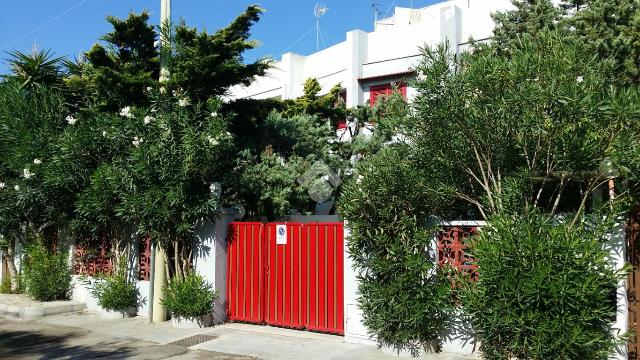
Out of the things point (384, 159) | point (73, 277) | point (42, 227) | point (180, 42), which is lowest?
point (73, 277)

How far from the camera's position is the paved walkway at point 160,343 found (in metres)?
8.24

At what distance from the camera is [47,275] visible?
→ 12.9 m

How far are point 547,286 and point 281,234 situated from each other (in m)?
4.93

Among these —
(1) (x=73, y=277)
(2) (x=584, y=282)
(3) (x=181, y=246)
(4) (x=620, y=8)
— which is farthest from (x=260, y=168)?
(4) (x=620, y=8)

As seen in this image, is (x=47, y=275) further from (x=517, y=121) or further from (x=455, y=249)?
(x=517, y=121)

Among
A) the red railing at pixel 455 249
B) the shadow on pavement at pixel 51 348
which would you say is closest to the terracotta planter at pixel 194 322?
the shadow on pavement at pixel 51 348

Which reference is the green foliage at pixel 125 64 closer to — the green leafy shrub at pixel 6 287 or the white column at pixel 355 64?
the green leafy shrub at pixel 6 287

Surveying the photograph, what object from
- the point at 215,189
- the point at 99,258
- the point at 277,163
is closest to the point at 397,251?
the point at 215,189

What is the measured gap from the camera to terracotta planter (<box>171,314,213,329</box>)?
33.3 feet

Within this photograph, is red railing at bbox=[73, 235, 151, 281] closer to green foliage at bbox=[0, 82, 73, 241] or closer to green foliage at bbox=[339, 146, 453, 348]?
green foliage at bbox=[0, 82, 73, 241]

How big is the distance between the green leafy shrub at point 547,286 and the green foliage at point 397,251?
1.20 m

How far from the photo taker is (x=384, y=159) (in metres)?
7.64

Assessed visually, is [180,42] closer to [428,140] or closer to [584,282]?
[428,140]

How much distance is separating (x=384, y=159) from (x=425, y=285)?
1.68 m
